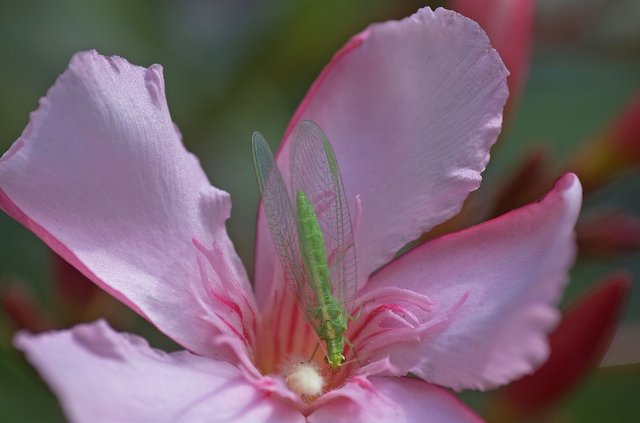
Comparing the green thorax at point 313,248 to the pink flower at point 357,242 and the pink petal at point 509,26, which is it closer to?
the pink flower at point 357,242

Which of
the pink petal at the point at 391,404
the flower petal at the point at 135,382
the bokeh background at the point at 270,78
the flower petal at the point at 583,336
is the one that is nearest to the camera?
the flower petal at the point at 135,382

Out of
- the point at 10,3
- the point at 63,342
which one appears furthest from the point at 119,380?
the point at 10,3

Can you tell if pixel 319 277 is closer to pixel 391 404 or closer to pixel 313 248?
pixel 313 248

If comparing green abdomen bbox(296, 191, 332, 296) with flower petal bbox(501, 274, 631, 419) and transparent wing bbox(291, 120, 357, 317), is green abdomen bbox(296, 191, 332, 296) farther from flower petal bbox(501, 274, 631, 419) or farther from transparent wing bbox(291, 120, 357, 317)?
flower petal bbox(501, 274, 631, 419)

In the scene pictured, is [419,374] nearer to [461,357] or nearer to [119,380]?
[461,357]

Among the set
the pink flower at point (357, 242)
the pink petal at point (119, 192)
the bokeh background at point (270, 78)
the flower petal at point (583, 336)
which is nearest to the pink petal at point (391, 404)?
the pink flower at point (357, 242)

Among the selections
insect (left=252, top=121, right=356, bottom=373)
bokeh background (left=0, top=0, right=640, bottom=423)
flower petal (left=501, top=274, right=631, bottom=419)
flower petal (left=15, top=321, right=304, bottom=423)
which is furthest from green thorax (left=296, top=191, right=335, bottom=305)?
bokeh background (left=0, top=0, right=640, bottom=423)

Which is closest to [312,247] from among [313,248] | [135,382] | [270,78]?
[313,248]
